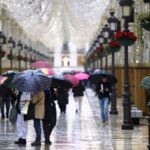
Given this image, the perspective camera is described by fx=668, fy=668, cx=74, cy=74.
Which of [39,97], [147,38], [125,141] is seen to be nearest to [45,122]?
[39,97]

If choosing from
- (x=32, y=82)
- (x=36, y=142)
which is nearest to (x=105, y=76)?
(x=36, y=142)

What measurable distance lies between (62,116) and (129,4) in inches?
329

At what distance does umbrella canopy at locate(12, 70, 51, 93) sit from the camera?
16734 millimetres

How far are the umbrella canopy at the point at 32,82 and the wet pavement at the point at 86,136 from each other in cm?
151

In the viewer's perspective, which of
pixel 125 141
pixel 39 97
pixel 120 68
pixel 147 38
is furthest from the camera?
pixel 120 68

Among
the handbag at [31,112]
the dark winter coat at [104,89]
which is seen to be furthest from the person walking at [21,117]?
the dark winter coat at [104,89]

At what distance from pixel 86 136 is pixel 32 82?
385 centimetres

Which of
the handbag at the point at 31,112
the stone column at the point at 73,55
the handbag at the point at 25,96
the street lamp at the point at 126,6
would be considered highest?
the stone column at the point at 73,55

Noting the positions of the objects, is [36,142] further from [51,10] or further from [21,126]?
[51,10]

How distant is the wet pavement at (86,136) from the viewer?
17.3 metres

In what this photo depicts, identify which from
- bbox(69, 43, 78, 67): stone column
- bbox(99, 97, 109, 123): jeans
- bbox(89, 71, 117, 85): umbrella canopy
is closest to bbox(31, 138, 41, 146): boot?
bbox(99, 97, 109, 123): jeans

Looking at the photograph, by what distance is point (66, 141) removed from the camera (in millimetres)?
18594

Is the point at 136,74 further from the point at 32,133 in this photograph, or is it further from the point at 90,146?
the point at 90,146

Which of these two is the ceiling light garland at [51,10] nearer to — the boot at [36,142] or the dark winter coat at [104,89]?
the dark winter coat at [104,89]
